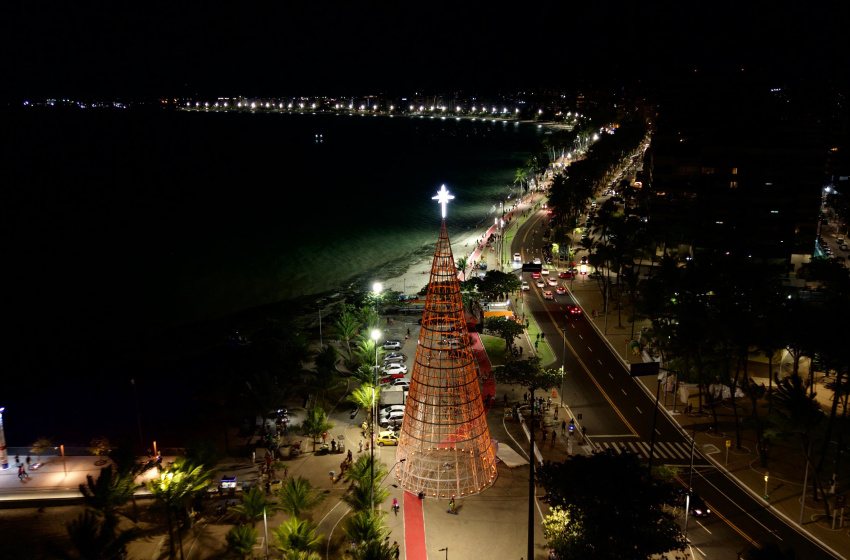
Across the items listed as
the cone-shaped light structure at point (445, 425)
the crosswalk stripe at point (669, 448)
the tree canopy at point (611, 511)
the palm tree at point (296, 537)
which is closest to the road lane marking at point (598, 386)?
the crosswalk stripe at point (669, 448)

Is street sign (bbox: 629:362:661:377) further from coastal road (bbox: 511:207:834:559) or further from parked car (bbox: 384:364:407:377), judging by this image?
parked car (bbox: 384:364:407:377)

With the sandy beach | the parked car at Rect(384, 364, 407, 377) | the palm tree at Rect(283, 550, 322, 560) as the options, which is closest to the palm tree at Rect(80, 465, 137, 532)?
the palm tree at Rect(283, 550, 322, 560)

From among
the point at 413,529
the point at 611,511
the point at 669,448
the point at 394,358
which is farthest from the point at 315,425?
the point at 669,448

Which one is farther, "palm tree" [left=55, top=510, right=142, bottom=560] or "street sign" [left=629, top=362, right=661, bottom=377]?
"street sign" [left=629, top=362, right=661, bottom=377]

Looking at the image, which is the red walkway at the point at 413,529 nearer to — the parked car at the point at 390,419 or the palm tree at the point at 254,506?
the palm tree at the point at 254,506

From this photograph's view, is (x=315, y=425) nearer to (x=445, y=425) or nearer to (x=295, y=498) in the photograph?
(x=295, y=498)

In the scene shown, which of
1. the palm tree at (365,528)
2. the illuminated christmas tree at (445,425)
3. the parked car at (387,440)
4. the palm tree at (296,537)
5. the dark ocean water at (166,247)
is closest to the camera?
the palm tree at (296,537)

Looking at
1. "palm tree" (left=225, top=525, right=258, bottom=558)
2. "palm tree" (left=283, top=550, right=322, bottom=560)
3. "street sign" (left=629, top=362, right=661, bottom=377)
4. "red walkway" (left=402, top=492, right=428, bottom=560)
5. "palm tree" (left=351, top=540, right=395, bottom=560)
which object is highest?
"street sign" (left=629, top=362, right=661, bottom=377)
